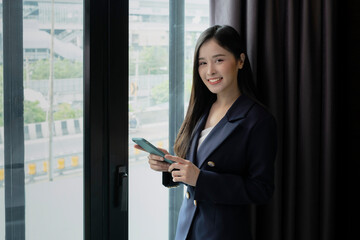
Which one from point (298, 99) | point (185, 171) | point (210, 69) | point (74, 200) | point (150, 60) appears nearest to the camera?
point (185, 171)

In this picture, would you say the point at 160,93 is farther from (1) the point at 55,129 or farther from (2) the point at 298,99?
(2) the point at 298,99

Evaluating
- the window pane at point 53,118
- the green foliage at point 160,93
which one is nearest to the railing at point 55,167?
the window pane at point 53,118

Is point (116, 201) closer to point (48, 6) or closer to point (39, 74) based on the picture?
point (39, 74)

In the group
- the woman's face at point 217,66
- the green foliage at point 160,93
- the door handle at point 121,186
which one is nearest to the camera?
the woman's face at point 217,66

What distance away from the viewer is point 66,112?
63.6 inches

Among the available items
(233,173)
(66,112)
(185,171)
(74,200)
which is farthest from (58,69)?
(233,173)

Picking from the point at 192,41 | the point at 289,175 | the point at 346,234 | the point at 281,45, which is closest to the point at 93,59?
the point at 192,41

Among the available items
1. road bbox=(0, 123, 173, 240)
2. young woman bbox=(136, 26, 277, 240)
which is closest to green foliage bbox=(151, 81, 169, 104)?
road bbox=(0, 123, 173, 240)

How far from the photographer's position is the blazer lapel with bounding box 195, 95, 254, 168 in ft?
4.97

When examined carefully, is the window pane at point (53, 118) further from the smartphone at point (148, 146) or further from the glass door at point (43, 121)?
the smartphone at point (148, 146)

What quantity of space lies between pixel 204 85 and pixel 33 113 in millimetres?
639

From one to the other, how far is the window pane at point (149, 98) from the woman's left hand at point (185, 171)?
347 mm

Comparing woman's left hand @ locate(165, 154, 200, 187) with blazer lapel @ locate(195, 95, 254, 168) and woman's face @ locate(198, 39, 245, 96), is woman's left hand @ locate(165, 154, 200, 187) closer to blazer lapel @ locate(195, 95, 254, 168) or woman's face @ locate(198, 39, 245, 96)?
blazer lapel @ locate(195, 95, 254, 168)

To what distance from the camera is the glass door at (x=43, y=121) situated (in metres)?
1.49
